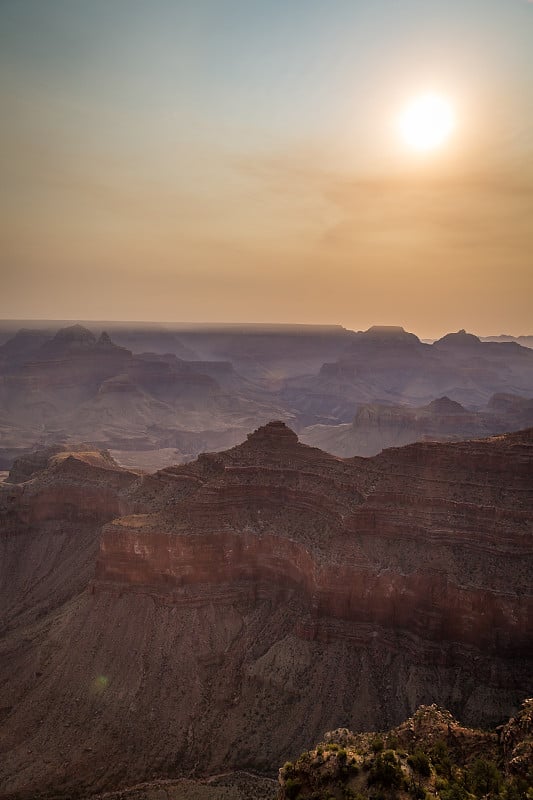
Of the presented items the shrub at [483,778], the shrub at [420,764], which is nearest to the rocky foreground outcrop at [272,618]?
the shrub at [483,778]

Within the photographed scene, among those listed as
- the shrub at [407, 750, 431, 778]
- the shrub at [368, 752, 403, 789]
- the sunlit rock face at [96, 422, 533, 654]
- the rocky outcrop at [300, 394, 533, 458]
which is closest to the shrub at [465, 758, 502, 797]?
the shrub at [407, 750, 431, 778]

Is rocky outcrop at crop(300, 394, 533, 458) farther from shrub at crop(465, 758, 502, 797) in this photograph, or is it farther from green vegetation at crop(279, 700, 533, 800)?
shrub at crop(465, 758, 502, 797)

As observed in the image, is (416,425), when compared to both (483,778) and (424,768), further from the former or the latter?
(424,768)

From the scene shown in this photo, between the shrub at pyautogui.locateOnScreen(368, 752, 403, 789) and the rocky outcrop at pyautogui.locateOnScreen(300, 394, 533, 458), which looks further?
the rocky outcrop at pyautogui.locateOnScreen(300, 394, 533, 458)

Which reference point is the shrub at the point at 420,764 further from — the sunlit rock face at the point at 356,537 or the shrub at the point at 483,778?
the sunlit rock face at the point at 356,537

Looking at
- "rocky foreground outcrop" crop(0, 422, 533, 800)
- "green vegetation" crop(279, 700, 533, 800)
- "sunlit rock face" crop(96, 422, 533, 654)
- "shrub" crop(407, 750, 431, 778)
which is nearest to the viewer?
"green vegetation" crop(279, 700, 533, 800)

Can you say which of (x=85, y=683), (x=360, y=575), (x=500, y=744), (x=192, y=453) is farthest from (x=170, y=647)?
(x=192, y=453)

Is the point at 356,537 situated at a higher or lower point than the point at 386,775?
lower

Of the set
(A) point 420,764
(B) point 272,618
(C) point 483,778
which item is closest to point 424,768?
(A) point 420,764
